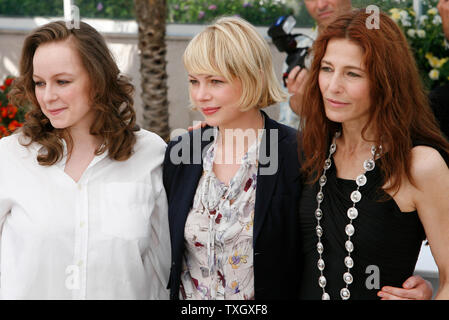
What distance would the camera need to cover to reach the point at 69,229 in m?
2.29

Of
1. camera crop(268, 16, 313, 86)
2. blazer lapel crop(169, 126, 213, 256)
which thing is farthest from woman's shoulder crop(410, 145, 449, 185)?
camera crop(268, 16, 313, 86)

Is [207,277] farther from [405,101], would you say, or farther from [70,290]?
[405,101]

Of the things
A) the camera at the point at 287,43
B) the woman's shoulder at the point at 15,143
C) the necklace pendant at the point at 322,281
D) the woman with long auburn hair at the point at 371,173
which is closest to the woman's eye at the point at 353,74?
the woman with long auburn hair at the point at 371,173

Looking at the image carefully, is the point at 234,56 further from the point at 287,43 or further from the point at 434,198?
the point at 287,43

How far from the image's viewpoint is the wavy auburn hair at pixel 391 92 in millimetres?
2023

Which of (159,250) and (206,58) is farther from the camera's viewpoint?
(159,250)

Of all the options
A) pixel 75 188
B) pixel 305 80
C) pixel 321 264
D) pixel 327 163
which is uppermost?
pixel 305 80

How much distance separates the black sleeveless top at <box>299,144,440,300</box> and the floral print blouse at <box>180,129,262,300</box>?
257 millimetres

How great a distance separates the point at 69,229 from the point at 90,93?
0.62m

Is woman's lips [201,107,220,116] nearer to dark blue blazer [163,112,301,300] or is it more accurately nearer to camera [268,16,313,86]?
dark blue blazer [163,112,301,300]

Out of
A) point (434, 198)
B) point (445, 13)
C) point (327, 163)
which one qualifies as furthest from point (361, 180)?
point (445, 13)

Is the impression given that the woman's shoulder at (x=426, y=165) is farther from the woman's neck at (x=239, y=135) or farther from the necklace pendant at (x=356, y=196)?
the woman's neck at (x=239, y=135)

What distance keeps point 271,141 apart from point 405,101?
0.64 meters

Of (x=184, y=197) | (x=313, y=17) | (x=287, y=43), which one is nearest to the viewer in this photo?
(x=184, y=197)
